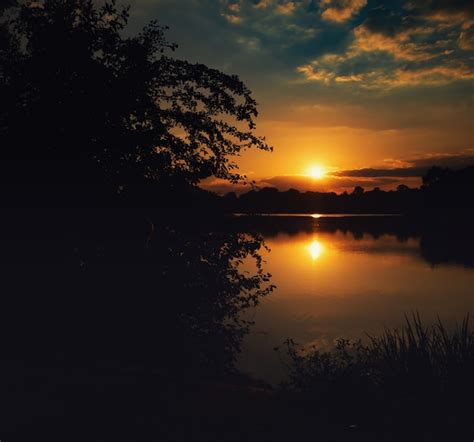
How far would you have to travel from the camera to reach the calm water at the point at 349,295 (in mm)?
18272

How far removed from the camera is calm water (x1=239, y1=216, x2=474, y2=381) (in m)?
18.3

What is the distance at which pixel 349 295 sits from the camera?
29188 mm

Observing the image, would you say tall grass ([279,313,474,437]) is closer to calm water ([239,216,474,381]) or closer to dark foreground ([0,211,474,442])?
dark foreground ([0,211,474,442])

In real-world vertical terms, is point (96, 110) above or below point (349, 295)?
above

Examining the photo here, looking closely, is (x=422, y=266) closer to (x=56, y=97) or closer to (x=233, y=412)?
(x=56, y=97)

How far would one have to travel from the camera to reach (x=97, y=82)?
20562 millimetres

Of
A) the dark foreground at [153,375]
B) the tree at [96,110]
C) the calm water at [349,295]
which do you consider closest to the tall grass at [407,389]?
the dark foreground at [153,375]

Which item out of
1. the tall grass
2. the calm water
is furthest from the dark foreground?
the calm water

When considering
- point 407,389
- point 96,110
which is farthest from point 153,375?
point 96,110

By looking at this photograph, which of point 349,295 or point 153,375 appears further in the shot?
point 349,295

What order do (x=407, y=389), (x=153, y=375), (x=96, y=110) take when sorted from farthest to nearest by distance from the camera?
(x=96, y=110) → (x=153, y=375) → (x=407, y=389)

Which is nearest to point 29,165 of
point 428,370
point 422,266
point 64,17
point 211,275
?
point 64,17

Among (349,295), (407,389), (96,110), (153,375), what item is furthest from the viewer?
(349,295)

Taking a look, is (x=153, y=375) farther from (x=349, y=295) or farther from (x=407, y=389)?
(x=349, y=295)
